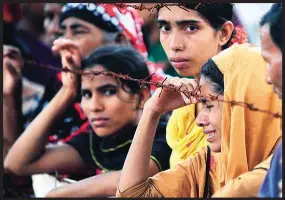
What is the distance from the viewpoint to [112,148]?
462 centimetres

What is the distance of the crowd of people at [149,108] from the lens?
3342 millimetres

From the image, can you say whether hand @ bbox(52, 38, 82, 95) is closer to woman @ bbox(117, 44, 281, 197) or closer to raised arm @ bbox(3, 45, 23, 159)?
raised arm @ bbox(3, 45, 23, 159)

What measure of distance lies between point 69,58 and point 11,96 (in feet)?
2.84

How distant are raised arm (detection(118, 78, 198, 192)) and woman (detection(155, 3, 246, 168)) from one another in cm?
25

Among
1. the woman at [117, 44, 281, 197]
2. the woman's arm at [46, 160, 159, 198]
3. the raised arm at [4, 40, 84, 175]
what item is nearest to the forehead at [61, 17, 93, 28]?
the raised arm at [4, 40, 84, 175]

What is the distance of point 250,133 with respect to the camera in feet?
11.0

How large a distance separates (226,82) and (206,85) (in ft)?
0.38

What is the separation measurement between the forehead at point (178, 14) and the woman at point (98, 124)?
59 cm

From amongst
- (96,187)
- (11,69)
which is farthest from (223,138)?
(11,69)

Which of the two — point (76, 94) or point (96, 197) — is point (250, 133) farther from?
point (76, 94)

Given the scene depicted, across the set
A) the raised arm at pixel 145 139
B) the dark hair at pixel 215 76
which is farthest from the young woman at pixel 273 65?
the raised arm at pixel 145 139

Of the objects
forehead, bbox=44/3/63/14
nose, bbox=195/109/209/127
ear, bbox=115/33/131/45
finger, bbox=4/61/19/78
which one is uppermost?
forehead, bbox=44/3/63/14

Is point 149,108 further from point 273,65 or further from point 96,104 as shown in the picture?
point 96,104

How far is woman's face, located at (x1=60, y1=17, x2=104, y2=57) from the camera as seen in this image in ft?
17.7
